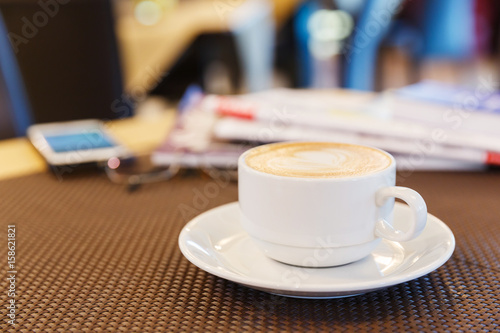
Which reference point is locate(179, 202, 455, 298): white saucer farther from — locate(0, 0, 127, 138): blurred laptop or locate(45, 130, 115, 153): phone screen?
locate(0, 0, 127, 138): blurred laptop

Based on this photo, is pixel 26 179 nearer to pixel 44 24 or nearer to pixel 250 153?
pixel 250 153

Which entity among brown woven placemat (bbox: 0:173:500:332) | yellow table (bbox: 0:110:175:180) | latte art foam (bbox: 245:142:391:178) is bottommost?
yellow table (bbox: 0:110:175:180)

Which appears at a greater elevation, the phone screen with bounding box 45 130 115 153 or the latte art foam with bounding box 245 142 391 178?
the latte art foam with bounding box 245 142 391 178

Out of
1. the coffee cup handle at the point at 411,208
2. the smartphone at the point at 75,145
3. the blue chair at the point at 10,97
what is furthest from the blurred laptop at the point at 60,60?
the coffee cup handle at the point at 411,208

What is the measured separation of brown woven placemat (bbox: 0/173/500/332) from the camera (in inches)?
13.7

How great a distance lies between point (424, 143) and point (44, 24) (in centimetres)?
103

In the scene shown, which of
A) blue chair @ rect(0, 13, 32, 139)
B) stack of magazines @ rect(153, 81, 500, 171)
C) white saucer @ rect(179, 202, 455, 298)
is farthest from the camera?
blue chair @ rect(0, 13, 32, 139)

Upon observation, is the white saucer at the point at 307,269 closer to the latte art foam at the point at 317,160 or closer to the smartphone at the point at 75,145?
the latte art foam at the point at 317,160

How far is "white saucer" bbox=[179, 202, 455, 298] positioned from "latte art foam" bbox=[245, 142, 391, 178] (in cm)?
8

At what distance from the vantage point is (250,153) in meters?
0.44

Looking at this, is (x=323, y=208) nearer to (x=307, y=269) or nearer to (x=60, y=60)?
(x=307, y=269)

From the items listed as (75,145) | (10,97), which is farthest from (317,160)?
(10,97)

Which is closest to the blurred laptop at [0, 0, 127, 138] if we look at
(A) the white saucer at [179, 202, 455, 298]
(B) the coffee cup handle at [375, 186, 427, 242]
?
(A) the white saucer at [179, 202, 455, 298]

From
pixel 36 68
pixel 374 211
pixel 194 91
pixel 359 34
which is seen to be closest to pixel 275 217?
pixel 374 211
